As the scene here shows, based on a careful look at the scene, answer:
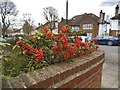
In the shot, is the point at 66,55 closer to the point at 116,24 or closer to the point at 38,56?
the point at 38,56

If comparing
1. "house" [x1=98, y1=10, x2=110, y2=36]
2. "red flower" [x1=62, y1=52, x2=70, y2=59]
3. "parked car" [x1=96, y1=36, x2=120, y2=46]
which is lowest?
"parked car" [x1=96, y1=36, x2=120, y2=46]

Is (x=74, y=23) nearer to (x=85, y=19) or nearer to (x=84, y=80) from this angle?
(x=85, y=19)

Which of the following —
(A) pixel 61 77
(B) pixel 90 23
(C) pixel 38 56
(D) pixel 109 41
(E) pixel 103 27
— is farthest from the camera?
(B) pixel 90 23

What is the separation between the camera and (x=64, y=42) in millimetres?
2223

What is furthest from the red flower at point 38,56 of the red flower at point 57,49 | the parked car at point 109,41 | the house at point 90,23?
the house at point 90,23

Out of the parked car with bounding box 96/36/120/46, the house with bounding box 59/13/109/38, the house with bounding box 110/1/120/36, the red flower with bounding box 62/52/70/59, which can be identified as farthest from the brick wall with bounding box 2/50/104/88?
the house with bounding box 59/13/109/38

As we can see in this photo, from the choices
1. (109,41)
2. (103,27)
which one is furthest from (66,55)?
(103,27)

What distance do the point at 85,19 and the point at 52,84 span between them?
33.3 meters

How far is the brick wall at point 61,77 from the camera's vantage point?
1451 millimetres

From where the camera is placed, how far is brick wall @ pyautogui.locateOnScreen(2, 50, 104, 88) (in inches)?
57.1

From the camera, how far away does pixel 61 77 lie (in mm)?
1796

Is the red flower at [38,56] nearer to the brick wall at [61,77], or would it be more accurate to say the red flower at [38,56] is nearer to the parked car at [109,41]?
the brick wall at [61,77]

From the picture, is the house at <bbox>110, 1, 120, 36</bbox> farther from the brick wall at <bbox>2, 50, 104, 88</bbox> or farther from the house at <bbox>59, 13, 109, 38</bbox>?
the brick wall at <bbox>2, 50, 104, 88</bbox>

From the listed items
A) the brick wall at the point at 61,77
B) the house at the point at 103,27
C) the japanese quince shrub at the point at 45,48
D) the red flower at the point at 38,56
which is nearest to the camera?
the brick wall at the point at 61,77
